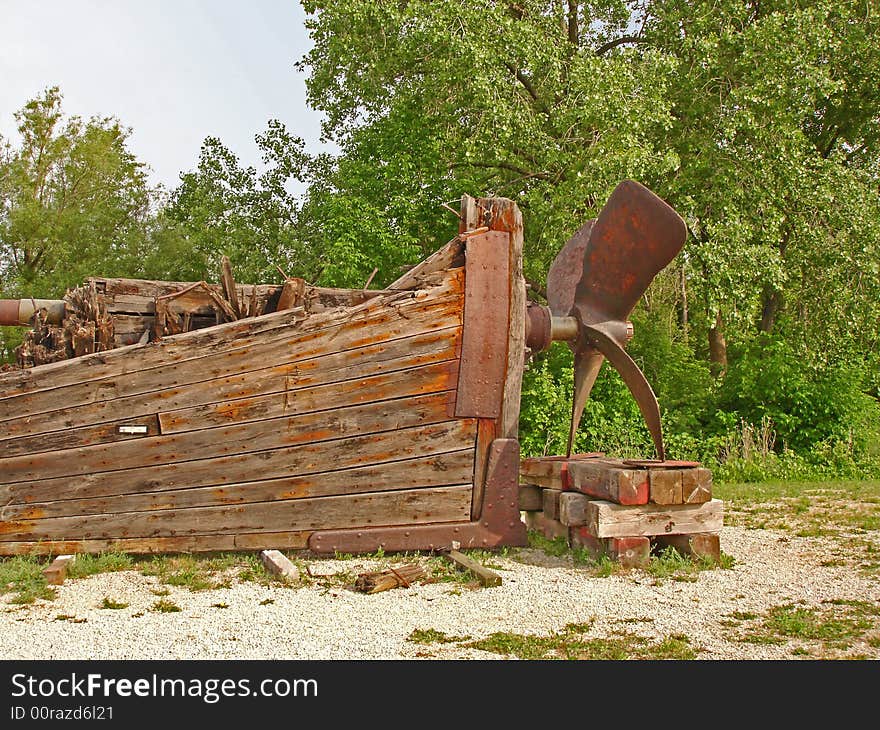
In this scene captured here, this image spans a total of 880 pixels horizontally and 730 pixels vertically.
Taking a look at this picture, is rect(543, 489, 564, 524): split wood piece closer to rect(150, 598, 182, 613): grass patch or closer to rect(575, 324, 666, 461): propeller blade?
rect(575, 324, 666, 461): propeller blade

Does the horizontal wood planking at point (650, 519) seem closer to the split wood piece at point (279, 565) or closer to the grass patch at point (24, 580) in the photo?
the split wood piece at point (279, 565)

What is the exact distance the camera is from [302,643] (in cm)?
332

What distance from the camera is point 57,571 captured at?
4.43 metres

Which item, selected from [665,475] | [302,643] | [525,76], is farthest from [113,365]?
[525,76]

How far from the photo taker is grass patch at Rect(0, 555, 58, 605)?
4.11m

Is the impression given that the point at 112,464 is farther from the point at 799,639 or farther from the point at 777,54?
the point at 777,54

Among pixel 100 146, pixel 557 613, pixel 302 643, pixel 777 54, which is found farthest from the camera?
pixel 100 146

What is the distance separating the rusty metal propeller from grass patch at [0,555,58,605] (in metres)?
3.38

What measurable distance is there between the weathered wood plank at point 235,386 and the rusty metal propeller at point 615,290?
0.96m

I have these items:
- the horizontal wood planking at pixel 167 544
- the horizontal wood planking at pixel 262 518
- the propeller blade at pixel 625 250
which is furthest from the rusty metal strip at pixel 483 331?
the horizontal wood planking at pixel 167 544

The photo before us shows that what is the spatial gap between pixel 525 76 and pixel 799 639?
10399 mm

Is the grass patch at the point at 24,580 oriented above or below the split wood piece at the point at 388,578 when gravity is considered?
below

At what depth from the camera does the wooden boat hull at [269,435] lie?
16.1ft

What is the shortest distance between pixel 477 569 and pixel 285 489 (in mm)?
1357
